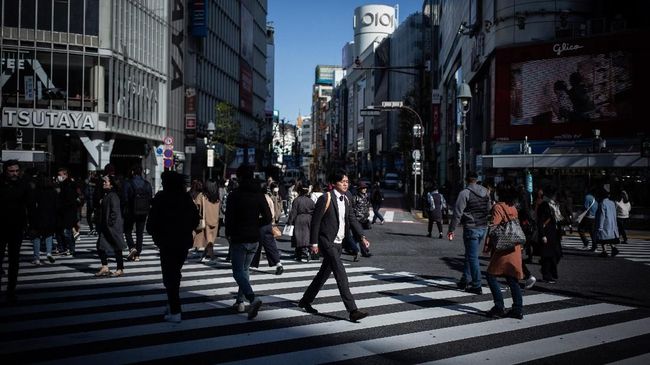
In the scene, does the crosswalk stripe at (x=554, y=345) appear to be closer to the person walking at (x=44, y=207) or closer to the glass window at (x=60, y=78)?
the person walking at (x=44, y=207)

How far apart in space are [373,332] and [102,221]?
209 inches

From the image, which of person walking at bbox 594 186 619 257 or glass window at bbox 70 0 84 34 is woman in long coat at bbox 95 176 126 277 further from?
glass window at bbox 70 0 84 34

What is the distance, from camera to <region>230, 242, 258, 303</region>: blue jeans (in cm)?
764

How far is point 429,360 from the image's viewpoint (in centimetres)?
585

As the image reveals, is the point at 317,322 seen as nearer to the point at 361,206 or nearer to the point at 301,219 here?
the point at 301,219

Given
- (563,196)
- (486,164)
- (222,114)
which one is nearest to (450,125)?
(222,114)

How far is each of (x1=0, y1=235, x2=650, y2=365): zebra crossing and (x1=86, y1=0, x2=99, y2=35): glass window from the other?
96.2 feet

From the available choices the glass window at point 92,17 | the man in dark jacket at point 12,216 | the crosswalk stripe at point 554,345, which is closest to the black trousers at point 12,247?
the man in dark jacket at point 12,216

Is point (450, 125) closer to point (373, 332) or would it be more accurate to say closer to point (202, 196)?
point (202, 196)

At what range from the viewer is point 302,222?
1373 centimetres

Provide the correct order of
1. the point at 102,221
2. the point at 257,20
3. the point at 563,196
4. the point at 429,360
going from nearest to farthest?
the point at 429,360 → the point at 102,221 → the point at 563,196 → the point at 257,20

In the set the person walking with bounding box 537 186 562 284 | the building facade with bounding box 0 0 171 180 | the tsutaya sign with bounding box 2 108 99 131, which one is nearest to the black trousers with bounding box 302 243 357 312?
the person walking with bounding box 537 186 562 284

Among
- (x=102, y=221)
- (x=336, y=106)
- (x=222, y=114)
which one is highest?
(x=336, y=106)

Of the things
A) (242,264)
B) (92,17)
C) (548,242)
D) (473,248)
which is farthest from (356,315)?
(92,17)
